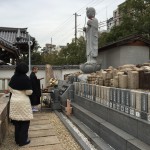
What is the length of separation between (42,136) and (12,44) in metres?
5.72

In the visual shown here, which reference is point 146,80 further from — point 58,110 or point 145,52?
point 145,52

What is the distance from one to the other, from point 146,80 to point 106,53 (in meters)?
9.67

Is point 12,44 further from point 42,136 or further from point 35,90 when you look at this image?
point 42,136

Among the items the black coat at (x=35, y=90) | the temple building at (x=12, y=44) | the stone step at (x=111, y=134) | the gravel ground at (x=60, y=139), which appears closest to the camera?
the stone step at (x=111, y=134)

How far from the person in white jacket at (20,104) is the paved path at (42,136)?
274 mm

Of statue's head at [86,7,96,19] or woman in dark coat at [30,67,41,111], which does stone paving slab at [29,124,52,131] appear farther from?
statue's head at [86,7,96,19]

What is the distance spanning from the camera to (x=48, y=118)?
8633 mm

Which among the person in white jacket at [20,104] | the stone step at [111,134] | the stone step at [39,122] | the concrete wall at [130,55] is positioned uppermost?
the concrete wall at [130,55]

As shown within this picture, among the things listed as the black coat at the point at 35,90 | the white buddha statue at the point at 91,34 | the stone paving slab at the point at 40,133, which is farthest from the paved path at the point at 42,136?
the white buddha statue at the point at 91,34

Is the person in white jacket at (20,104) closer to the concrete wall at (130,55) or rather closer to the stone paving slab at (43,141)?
the stone paving slab at (43,141)

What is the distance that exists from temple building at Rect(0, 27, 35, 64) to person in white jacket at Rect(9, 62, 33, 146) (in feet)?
9.02

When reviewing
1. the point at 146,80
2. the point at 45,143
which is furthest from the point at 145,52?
the point at 45,143

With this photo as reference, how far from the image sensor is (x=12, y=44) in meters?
10.9

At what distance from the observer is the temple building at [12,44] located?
333 inches
